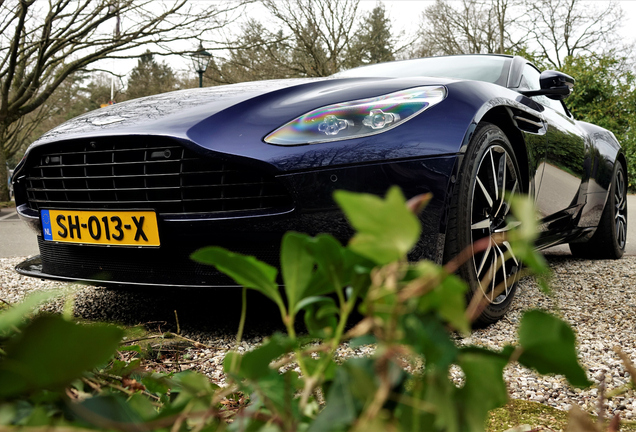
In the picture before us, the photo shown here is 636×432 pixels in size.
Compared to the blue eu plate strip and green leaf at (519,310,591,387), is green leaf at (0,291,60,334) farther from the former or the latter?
the blue eu plate strip

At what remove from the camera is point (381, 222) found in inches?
10.0

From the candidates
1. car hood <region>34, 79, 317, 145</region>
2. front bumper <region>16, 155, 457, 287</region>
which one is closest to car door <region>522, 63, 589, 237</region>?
front bumper <region>16, 155, 457, 287</region>

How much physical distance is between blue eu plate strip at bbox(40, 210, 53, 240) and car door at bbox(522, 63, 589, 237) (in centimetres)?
210

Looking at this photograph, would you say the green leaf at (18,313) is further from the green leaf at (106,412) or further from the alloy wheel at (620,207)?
the alloy wheel at (620,207)

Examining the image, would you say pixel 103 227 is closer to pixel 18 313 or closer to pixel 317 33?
pixel 18 313

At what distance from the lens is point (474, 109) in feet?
6.51

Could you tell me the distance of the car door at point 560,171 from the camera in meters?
2.74

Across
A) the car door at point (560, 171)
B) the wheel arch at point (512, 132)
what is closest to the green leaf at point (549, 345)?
the wheel arch at point (512, 132)

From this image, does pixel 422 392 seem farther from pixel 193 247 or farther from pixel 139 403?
pixel 193 247

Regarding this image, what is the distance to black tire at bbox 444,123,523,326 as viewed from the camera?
189 centimetres

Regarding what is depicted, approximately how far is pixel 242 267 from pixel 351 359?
9 centimetres

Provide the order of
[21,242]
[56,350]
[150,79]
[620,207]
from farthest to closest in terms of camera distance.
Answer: [150,79], [21,242], [620,207], [56,350]

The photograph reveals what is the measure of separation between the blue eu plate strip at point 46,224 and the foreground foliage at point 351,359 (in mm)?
2046

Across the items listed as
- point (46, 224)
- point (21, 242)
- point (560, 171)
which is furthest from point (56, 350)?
point (21, 242)
